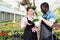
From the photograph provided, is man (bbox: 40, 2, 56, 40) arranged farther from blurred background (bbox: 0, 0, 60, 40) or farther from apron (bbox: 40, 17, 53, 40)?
blurred background (bbox: 0, 0, 60, 40)

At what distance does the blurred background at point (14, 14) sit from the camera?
6259mm

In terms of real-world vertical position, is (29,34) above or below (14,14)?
below

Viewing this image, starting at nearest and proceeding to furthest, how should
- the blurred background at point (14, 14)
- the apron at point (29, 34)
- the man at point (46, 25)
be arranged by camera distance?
the man at point (46, 25) → the apron at point (29, 34) → the blurred background at point (14, 14)

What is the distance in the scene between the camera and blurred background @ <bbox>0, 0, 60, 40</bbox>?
6.26 m

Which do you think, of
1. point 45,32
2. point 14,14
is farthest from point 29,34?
point 14,14

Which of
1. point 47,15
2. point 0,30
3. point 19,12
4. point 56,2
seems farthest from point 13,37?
point 47,15

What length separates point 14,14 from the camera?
773 centimetres

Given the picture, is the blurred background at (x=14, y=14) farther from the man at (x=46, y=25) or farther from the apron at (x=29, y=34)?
the man at (x=46, y=25)

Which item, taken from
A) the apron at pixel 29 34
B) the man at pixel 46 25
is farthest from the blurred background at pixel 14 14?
the man at pixel 46 25

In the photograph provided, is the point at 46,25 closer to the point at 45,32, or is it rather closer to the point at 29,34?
the point at 45,32

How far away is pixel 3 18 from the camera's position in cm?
815

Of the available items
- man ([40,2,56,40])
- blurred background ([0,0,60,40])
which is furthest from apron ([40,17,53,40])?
blurred background ([0,0,60,40])

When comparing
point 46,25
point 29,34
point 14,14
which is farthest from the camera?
point 14,14

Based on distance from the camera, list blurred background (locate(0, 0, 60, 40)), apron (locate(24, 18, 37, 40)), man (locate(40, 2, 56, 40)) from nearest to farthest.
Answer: man (locate(40, 2, 56, 40)), apron (locate(24, 18, 37, 40)), blurred background (locate(0, 0, 60, 40))
